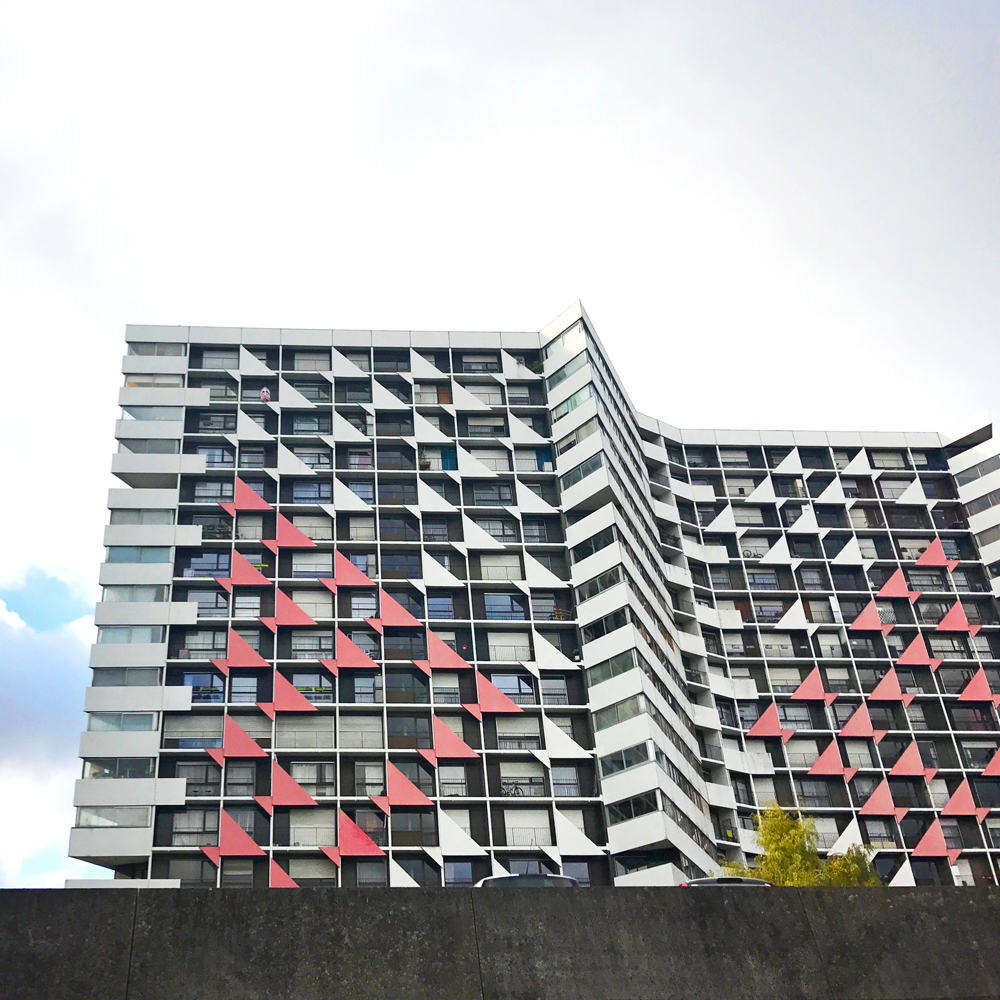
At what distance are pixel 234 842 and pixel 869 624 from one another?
46726 mm

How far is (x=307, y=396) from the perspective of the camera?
82.0 meters

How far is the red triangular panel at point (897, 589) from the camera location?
85.3 metres

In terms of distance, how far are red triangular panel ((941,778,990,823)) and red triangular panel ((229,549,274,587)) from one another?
46.5 metres

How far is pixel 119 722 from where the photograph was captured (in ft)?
220

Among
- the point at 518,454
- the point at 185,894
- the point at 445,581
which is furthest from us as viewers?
the point at 518,454

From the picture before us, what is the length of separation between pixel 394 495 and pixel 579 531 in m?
12.8

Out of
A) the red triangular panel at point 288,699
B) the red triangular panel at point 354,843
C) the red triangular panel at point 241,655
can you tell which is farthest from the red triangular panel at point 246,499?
the red triangular panel at point 354,843

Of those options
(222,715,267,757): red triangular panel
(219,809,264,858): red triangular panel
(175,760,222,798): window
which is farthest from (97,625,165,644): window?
(219,809,264,858): red triangular panel

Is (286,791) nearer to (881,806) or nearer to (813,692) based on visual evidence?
(813,692)

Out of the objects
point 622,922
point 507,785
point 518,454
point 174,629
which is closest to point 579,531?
point 518,454

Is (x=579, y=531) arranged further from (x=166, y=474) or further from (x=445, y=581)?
(x=166, y=474)

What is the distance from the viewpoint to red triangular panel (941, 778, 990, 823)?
249ft

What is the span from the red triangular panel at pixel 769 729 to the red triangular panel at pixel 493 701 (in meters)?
18.3

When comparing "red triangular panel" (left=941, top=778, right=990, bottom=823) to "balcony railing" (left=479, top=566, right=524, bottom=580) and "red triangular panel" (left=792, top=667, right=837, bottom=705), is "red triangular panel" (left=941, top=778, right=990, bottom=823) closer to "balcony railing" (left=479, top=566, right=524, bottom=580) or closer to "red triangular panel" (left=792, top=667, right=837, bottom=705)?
"red triangular panel" (left=792, top=667, right=837, bottom=705)
